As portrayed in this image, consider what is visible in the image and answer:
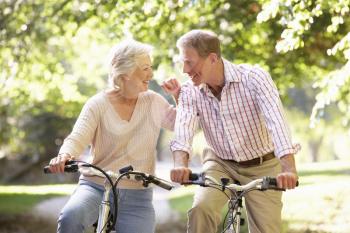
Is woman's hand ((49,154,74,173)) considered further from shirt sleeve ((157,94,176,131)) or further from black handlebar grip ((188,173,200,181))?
shirt sleeve ((157,94,176,131))

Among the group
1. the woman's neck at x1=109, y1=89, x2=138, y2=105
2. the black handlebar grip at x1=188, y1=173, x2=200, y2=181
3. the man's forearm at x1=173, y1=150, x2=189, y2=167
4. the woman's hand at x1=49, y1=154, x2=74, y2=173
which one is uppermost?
the woman's neck at x1=109, y1=89, x2=138, y2=105

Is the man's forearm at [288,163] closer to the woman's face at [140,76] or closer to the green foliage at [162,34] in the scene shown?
the woman's face at [140,76]

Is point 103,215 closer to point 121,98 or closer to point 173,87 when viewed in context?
point 121,98

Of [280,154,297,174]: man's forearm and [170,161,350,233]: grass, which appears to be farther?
[170,161,350,233]: grass

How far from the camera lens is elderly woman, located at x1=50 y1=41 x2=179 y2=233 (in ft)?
15.0

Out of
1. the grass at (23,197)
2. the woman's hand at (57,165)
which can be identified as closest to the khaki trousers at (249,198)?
the woman's hand at (57,165)

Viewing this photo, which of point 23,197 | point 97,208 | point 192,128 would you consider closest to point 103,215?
point 97,208

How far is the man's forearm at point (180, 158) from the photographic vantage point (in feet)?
14.5

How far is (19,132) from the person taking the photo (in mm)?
25391

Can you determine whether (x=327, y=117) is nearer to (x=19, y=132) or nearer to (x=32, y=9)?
(x=19, y=132)

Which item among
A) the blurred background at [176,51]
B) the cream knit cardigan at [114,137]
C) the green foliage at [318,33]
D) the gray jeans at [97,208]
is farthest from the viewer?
the blurred background at [176,51]

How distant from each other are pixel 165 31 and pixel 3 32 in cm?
266

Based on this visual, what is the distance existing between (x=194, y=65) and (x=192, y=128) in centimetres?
41

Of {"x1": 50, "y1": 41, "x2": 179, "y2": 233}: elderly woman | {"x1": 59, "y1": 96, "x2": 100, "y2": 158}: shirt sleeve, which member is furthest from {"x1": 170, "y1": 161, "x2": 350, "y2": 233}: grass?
{"x1": 59, "y1": 96, "x2": 100, "y2": 158}: shirt sleeve
